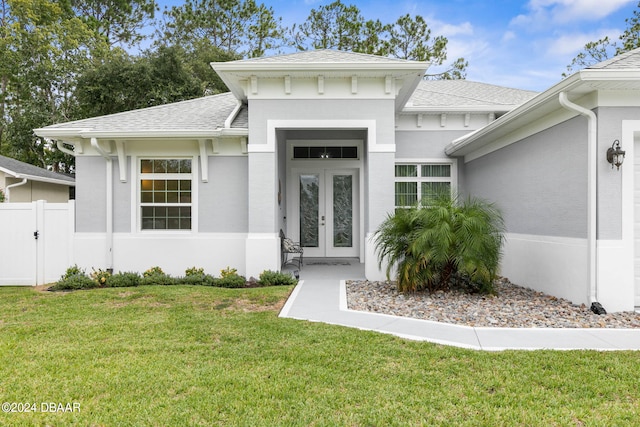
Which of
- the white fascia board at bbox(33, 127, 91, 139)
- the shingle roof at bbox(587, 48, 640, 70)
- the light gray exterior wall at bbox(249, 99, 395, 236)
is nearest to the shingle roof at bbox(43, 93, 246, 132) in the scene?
the white fascia board at bbox(33, 127, 91, 139)

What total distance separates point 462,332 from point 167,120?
747cm

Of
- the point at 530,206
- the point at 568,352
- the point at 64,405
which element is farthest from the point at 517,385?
the point at 530,206

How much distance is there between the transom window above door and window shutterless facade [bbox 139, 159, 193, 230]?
10.5 ft

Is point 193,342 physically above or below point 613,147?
below

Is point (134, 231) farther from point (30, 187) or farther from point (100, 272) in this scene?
point (30, 187)

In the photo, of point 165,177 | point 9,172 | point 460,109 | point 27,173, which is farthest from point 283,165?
point 27,173

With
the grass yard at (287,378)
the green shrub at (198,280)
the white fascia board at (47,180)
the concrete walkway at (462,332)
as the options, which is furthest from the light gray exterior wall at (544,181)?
the white fascia board at (47,180)

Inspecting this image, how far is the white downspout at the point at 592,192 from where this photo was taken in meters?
5.29

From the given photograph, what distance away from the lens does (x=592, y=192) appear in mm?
5316

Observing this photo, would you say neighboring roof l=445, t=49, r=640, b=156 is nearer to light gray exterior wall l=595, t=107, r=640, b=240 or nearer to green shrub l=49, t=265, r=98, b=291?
light gray exterior wall l=595, t=107, r=640, b=240

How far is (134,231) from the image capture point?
8.45 m

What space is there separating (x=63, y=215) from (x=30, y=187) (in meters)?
8.85

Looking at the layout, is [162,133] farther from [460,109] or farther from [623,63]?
[623,63]

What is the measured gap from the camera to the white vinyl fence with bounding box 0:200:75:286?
812 centimetres
